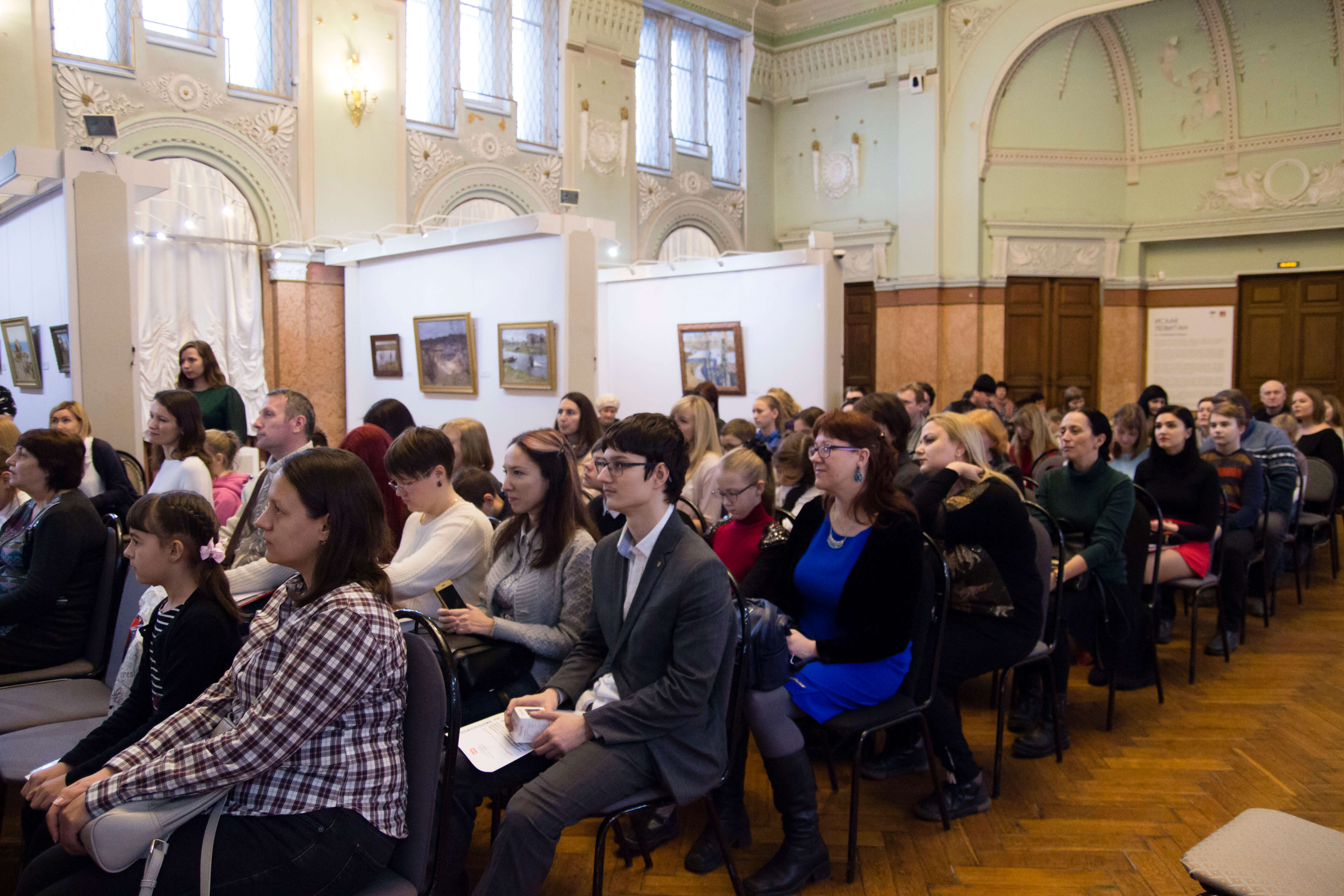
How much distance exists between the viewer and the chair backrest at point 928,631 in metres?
2.88

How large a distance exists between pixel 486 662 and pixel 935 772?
4.96ft

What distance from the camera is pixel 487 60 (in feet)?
38.8

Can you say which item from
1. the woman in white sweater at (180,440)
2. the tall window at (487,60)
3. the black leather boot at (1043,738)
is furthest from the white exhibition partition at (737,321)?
the black leather boot at (1043,738)

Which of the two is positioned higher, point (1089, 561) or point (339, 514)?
point (339, 514)

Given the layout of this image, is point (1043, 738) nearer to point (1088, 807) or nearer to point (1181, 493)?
point (1088, 807)

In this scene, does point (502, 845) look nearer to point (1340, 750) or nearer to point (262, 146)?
point (1340, 750)

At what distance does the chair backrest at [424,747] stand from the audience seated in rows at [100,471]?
3.17m

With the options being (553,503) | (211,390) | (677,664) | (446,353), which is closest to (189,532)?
(553,503)

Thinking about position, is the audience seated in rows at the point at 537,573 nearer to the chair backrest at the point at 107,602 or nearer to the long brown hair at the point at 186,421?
the chair backrest at the point at 107,602

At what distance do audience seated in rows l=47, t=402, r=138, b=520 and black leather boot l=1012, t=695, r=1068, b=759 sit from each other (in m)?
4.02

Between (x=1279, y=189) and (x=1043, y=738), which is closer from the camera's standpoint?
(x=1043, y=738)

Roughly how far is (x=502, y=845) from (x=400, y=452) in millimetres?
1366

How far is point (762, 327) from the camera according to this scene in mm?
10414

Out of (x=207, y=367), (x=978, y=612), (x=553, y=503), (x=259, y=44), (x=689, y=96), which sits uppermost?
(x=689, y=96)
